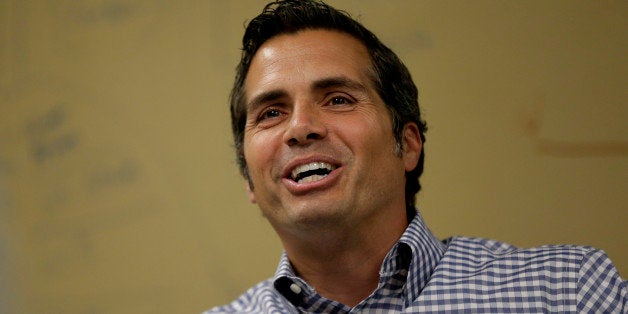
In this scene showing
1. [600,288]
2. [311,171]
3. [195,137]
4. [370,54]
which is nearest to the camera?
[600,288]

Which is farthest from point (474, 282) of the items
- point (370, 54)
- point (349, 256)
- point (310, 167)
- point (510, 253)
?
point (370, 54)

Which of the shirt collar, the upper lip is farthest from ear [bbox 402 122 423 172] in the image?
the upper lip

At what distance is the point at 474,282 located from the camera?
1.08 m

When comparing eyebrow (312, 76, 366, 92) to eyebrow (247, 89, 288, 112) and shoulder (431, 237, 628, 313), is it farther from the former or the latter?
shoulder (431, 237, 628, 313)

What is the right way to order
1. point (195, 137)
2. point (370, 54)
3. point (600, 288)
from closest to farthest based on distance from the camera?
1. point (600, 288)
2. point (370, 54)
3. point (195, 137)

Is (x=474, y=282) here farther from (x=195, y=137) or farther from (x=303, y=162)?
(x=195, y=137)

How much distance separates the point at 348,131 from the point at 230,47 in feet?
1.50

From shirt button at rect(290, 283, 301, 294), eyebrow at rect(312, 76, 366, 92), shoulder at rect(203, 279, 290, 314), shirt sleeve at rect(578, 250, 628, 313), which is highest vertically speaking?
eyebrow at rect(312, 76, 366, 92)

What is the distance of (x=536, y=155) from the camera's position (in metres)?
1.26

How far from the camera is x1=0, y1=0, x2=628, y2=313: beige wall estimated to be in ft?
4.13

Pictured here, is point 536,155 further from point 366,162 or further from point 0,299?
point 0,299

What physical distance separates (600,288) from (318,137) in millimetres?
485

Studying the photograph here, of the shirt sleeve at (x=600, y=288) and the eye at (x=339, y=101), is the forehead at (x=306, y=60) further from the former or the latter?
the shirt sleeve at (x=600, y=288)

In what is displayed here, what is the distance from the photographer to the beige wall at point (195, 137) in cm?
126
